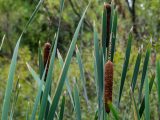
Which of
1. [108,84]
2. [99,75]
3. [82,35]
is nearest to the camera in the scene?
[108,84]

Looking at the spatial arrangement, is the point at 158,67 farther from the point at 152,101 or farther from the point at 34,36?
A: the point at 34,36

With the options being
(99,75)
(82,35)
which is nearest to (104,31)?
(99,75)

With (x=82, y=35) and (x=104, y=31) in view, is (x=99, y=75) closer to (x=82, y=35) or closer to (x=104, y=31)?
(x=104, y=31)

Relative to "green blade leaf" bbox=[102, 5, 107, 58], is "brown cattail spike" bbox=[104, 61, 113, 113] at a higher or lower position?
lower

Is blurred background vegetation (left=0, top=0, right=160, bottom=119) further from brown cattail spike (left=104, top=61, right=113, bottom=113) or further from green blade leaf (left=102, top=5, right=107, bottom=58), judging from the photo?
brown cattail spike (left=104, top=61, right=113, bottom=113)

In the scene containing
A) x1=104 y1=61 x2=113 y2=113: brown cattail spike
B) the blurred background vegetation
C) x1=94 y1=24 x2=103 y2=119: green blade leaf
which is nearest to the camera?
x1=104 y1=61 x2=113 y2=113: brown cattail spike

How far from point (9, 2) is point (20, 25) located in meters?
1.59

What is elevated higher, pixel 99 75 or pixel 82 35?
pixel 99 75

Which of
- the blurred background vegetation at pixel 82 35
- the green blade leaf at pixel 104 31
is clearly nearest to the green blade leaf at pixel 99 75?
the green blade leaf at pixel 104 31

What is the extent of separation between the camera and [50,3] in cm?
818

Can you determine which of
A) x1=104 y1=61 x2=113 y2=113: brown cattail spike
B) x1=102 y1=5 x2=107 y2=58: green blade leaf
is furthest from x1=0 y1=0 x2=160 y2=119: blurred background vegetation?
x1=104 y1=61 x2=113 y2=113: brown cattail spike

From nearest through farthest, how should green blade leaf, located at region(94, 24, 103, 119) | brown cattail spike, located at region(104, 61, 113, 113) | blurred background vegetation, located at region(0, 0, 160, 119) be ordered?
brown cattail spike, located at region(104, 61, 113, 113), green blade leaf, located at region(94, 24, 103, 119), blurred background vegetation, located at region(0, 0, 160, 119)

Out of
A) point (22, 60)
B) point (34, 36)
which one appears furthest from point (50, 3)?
point (34, 36)

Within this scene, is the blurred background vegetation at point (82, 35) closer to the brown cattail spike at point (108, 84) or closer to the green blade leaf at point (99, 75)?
the green blade leaf at point (99, 75)
